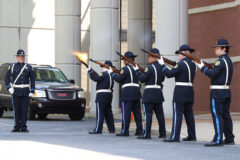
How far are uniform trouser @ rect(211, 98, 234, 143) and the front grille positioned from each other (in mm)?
9580

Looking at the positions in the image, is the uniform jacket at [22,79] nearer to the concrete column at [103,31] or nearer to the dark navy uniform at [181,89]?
the dark navy uniform at [181,89]

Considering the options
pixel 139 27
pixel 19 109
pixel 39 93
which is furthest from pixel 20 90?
pixel 139 27

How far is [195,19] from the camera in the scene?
33.2m

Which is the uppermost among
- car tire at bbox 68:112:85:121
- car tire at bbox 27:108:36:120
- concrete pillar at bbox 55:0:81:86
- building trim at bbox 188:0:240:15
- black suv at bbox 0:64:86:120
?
building trim at bbox 188:0:240:15

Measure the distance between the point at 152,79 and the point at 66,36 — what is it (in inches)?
607

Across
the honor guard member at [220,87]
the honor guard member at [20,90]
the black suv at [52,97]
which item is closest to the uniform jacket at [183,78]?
the honor guard member at [220,87]

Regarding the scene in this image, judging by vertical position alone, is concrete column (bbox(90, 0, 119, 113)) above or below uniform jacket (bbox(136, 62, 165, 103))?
above

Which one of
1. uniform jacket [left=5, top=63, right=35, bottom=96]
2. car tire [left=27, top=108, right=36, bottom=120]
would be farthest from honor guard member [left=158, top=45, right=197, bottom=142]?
car tire [left=27, top=108, right=36, bottom=120]

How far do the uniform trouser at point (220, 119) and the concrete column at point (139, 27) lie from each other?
2031 centimetres

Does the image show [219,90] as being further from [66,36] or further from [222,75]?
[66,36]

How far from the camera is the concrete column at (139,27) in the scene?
35.3 metres

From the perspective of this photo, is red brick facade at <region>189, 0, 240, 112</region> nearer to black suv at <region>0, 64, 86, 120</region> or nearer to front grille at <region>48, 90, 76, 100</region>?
black suv at <region>0, 64, 86, 120</region>

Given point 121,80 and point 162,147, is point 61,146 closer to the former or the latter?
point 162,147

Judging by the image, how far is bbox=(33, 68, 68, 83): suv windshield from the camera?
24.8 m
